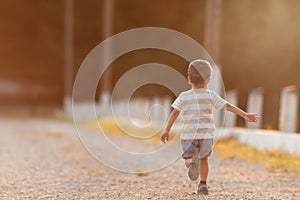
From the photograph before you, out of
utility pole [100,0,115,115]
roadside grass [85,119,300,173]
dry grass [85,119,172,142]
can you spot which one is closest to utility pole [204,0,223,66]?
roadside grass [85,119,300,173]

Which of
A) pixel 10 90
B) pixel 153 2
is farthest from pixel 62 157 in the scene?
pixel 10 90

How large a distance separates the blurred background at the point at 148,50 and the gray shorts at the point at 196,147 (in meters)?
8.31

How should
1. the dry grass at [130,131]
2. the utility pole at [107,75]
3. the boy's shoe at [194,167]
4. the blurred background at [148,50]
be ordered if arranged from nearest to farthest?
1. the boy's shoe at [194,167]
2. the dry grass at [130,131]
3. the blurred background at [148,50]
4. the utility pole at [107,75]

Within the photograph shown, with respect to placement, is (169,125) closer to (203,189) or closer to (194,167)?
(194,167)

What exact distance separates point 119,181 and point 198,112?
1871 millimetres

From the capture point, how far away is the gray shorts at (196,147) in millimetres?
6480

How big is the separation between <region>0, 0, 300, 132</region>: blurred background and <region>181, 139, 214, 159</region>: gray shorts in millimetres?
8311

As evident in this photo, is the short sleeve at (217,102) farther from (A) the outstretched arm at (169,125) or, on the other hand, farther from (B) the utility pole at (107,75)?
(B) the utility pole at (107,75)

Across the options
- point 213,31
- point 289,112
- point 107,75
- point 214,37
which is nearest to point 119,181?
point 289,112

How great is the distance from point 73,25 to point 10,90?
588 inches

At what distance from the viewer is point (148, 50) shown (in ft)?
109

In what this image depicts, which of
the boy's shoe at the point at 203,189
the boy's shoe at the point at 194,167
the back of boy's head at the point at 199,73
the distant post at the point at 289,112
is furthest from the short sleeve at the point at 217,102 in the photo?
the distant post at the point at 289,112

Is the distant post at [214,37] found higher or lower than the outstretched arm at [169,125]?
higher

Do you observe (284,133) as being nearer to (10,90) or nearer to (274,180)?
(274,180)
